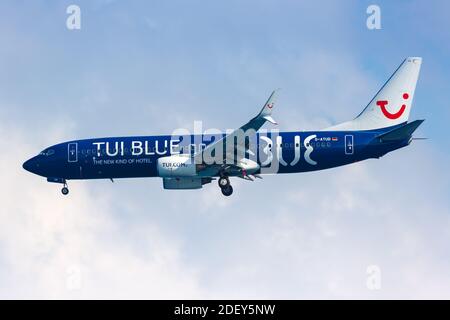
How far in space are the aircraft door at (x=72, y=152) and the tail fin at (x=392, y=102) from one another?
1741cm

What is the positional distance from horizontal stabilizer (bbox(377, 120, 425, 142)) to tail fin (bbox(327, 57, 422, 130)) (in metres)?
3.29

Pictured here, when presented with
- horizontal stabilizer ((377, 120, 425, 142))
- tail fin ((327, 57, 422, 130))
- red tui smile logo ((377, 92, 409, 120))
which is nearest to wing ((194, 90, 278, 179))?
tail fin ((327, 57, 422, 130))

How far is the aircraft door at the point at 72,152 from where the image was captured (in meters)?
66.6

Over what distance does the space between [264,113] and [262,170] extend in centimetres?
714

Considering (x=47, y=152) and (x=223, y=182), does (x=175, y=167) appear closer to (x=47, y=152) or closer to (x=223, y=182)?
(x=223, y=182)

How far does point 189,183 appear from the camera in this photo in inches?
2623

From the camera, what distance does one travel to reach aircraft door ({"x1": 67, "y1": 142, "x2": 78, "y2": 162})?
66600mm

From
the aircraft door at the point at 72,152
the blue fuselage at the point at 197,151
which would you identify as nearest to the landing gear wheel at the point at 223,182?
the blue fuselage at the point at 197,151

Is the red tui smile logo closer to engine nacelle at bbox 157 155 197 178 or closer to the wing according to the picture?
the wing

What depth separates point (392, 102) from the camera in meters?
68.1

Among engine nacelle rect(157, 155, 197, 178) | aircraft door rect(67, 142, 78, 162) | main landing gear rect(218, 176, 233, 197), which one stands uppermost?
aircraft door rect(67, 142, 78, 162)

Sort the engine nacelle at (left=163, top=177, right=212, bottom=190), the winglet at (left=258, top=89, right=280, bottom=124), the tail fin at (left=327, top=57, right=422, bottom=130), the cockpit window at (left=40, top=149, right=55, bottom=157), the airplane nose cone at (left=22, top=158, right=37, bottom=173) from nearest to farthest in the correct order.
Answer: the winglet at (left=258, top=89, right=280, bottom=124), the engine nacelle at (left=163, top=177, right=212, bottom=190), the tail fin at (left=327, top=57, right=422, bottom=130), the cockpit window at (left=40, top=149, right=55, bottom=157), the airplane nose cone at (left=22, top=158, right=37, bottom=173)
